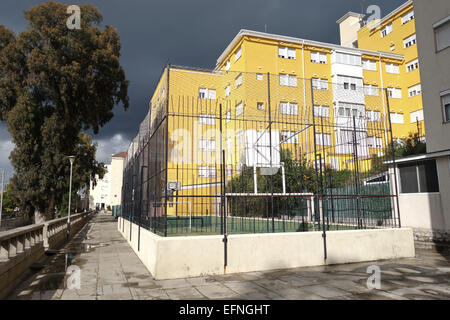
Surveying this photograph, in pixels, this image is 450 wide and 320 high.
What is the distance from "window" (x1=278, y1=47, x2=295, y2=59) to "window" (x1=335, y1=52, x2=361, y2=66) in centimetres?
415

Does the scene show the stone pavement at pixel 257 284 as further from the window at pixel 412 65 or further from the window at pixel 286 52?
the window at pixel 412 65

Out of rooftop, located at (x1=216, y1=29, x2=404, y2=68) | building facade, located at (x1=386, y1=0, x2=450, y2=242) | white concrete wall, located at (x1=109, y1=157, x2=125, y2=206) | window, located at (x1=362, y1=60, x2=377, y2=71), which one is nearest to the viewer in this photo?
building facade, located at (x1=386, y1=0, x2=450, y2=242)

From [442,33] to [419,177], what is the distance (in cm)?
588

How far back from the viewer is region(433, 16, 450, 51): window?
11946 millimetres

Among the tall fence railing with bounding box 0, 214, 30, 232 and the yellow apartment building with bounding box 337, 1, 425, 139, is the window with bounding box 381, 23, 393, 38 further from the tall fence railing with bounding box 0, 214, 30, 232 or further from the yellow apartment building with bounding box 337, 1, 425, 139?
the tall fence railing with bounding box 0, 214, 30, 232

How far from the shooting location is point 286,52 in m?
26.1

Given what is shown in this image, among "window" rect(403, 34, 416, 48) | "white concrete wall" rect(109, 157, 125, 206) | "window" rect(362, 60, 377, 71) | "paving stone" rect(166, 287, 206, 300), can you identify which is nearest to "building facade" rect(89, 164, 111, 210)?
"white concrete wall" rect(109, 157, 125, 206)

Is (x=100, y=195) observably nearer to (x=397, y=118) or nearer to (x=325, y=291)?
(x=397, y=118)

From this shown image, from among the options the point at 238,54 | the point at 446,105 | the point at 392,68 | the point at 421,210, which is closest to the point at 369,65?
the point at 392,68

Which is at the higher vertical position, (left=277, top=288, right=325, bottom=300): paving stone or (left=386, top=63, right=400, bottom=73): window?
(left=386, top=63, right=400, bottom=73): window

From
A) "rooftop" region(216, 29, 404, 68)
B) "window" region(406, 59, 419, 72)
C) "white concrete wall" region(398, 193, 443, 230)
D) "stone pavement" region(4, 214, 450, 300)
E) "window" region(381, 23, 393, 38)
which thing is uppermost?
"window" region(381, 23, 393, 38)

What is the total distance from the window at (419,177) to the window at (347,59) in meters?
17.0

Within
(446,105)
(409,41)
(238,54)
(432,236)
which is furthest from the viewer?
(409,41)
